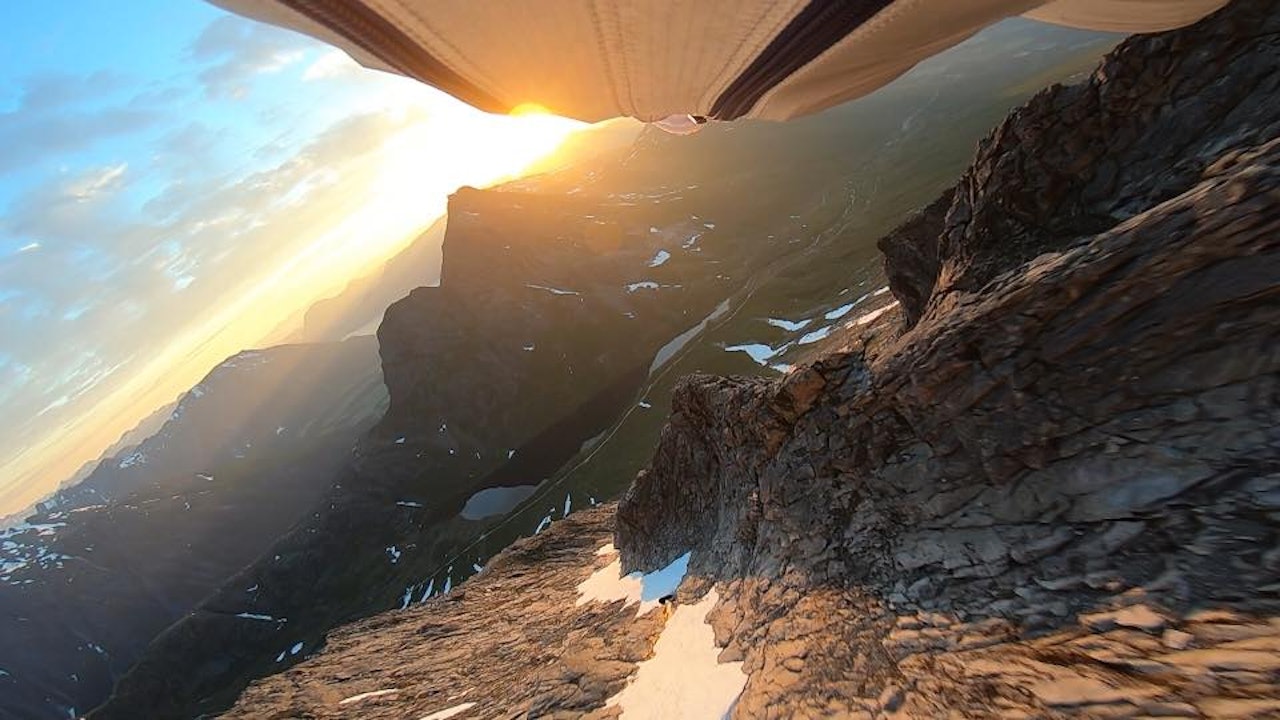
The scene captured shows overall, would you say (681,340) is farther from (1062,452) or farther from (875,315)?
(1062,452)

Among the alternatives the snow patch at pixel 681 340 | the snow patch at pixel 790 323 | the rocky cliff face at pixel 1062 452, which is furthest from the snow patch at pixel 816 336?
the rocky cliff face at pixel 1062 452

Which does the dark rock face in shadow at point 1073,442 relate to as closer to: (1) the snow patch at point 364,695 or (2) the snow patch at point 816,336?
(1) the snow patch at point 364,695

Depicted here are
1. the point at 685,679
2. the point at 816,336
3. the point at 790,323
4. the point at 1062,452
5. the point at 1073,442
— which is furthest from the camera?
the point at 790,323

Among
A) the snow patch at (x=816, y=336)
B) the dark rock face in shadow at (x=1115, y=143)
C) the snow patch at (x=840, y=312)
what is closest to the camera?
the dark rock face in shadow at (x=1115, y=143)

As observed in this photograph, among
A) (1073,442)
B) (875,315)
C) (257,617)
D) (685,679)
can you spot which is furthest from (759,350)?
(257,617)

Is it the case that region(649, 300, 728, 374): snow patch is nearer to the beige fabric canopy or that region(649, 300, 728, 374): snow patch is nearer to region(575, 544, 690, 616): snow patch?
region(575, 544, 690, 616): snow patch

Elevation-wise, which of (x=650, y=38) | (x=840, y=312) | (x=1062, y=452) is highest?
(x=650, y=38)

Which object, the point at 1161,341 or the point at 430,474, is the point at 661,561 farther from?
the point at 430,474
